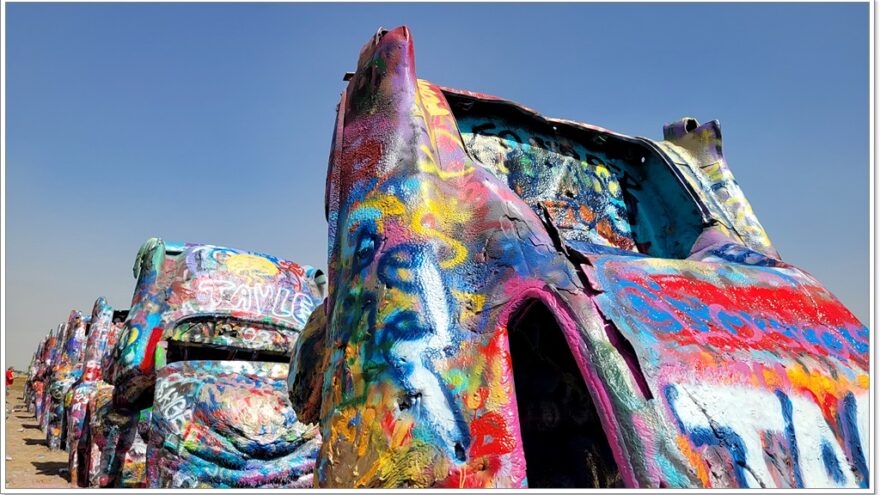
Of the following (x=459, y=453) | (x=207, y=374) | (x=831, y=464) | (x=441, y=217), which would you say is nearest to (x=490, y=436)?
(x=459, y=453)

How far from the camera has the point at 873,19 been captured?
8.80ft

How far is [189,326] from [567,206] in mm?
3269

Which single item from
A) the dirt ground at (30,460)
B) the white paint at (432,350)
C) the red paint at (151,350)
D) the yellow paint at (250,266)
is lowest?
the dirt ground at (30,460)

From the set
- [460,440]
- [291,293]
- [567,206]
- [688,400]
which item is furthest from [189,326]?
[688,400]

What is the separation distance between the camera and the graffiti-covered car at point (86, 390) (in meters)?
8.01

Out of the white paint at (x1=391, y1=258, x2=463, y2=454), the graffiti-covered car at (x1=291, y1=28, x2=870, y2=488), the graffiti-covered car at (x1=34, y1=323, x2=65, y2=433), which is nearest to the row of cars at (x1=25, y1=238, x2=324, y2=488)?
the graffiti-covered car at (x1=291, y1=28, x2=870, y2=488)

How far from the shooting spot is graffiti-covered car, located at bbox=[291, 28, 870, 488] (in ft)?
6.38

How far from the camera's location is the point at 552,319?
2311 mm

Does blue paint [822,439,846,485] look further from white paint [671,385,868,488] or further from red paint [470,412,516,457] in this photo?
red paint [470,412,516,457]

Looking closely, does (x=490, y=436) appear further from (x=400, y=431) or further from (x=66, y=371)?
(x=66, y=371)

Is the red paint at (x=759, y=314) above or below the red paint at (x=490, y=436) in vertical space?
above

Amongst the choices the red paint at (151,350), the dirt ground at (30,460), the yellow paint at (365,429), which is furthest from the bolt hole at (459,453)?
the dirt ground at (30,460)

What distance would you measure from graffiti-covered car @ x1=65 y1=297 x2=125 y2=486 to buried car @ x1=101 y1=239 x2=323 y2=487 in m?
1.81

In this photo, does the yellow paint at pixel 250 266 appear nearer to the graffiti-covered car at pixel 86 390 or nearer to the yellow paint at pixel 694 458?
Answer: the graffiti-covered car at pixel 86 390
